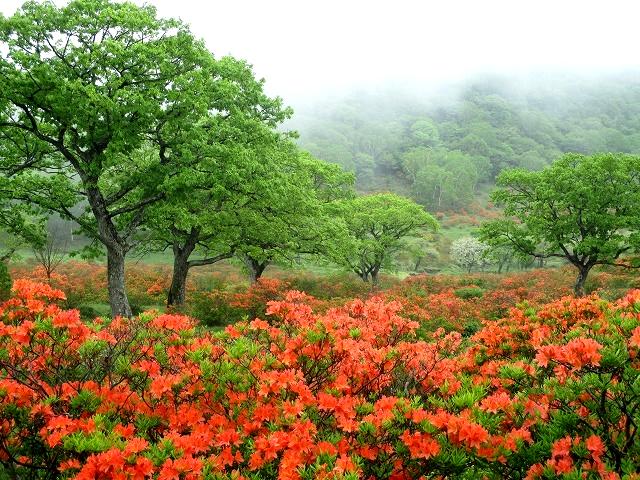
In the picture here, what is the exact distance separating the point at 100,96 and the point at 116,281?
6.46m

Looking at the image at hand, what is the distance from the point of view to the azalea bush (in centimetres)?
340

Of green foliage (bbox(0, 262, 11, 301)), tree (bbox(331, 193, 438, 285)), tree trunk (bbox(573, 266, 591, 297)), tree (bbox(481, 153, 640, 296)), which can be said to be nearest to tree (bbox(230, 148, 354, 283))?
green foliage (bbox(0, 262, 11, 301))

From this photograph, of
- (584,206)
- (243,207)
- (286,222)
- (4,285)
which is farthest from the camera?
(584,206)

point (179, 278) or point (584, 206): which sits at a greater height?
point (584, 206)

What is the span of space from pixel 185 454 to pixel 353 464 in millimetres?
1331

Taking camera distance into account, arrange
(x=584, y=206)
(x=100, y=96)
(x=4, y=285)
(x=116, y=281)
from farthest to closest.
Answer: (x=584, y=206) → (x=116, y=281) → (x=4, y=285) → (x=100, y=96)

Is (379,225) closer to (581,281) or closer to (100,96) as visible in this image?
(581,281)

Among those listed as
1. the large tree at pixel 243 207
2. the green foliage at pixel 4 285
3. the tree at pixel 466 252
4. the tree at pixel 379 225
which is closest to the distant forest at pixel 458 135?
the tree at pixel 466 252

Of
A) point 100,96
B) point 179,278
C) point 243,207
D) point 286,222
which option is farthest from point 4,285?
point 286,222

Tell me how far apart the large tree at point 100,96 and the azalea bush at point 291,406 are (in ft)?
29.3

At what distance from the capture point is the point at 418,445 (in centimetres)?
352

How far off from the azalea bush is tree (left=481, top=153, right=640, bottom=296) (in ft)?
56.9

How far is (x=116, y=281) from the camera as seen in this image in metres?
15.4

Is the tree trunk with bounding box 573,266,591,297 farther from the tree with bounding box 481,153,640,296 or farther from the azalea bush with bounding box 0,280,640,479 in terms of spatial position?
the azalea bush with bounding box 0,280,640,479
